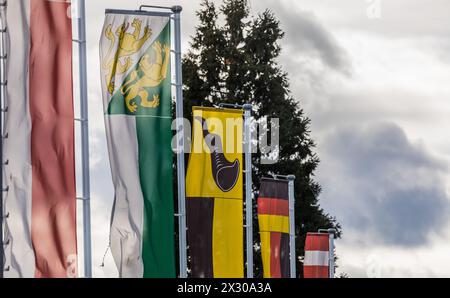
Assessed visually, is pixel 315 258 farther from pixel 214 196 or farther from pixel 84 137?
pixel 84 137

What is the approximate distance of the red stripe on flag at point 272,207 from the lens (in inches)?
1684

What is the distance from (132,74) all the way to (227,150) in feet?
18.2

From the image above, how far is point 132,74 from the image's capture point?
97.6ft

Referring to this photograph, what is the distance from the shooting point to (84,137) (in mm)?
27656

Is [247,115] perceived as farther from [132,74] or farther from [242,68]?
[242,68]

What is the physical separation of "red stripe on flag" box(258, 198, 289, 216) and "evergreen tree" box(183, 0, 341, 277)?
76.9 ft

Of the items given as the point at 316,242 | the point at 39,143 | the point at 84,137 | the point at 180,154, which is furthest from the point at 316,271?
the point at 39,143

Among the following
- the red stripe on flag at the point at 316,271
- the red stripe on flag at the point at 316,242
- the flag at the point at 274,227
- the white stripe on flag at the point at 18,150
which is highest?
the white stripe on flag at the point at 18,150

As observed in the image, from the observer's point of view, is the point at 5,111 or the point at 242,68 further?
the point at 242,68

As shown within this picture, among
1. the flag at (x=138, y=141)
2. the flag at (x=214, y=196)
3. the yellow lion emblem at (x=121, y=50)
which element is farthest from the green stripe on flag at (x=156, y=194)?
the flag at (x=214, y=196)

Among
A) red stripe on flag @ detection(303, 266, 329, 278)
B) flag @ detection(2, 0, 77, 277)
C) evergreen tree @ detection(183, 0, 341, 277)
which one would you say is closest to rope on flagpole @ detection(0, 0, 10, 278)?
flag @ detection(2, 0, 77, 277)

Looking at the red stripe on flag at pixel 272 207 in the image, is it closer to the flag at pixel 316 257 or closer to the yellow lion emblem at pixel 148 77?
the flag at pixel 316 257
